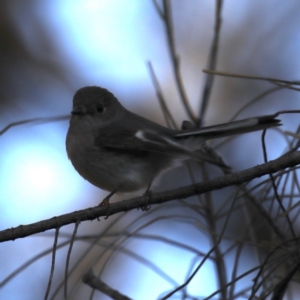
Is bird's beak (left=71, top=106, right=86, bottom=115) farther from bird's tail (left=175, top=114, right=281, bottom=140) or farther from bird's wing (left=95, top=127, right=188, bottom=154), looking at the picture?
bird's tail (left=175, top=114, right=281, bottom=140)

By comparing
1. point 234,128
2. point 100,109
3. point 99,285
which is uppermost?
point 100,109

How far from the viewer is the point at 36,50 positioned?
3.64 meters

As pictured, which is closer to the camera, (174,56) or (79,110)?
(174,56)

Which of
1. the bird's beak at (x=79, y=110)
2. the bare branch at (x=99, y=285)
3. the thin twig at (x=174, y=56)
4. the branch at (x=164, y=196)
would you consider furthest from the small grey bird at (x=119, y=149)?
the bare branch at (x=99, y=285)

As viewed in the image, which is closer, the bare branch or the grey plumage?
the bare branch

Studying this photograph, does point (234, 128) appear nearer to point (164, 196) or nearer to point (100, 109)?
point (164, 196)

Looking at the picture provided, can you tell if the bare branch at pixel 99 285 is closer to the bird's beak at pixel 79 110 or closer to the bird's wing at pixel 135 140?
the bird's wing at pixel 135 140

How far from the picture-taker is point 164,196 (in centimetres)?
139

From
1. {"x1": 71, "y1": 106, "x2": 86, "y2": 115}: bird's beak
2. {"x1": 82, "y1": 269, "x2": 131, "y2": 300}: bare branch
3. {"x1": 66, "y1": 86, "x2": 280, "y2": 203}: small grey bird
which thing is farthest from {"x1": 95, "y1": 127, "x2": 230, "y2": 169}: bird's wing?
{"x1": 82, "y1": 269, "x2": 131, "y2": 300}: bare branch

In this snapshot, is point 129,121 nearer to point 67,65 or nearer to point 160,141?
point 160,141

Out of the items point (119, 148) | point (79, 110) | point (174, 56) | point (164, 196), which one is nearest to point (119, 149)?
point (119, 148)

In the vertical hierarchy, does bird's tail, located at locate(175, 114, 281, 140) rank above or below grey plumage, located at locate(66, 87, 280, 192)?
below

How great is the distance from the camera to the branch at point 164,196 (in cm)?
119

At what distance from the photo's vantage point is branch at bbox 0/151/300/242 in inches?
46.8
